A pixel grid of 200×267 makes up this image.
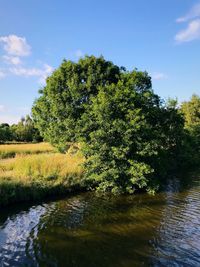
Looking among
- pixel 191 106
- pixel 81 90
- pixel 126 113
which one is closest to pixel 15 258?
pixel 126 113

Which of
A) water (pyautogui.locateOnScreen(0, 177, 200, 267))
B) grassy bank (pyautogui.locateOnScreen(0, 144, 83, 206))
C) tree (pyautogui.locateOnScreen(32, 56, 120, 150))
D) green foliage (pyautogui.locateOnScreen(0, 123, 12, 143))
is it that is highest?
tree (pyautogui.locateOnScreen(32, 56, 120, 150))

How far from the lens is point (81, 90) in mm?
25453

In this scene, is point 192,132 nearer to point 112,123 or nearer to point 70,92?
point 70,92

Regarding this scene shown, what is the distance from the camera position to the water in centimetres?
952

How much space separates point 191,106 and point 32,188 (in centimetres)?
4919

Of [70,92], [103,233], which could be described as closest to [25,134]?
[70,92]

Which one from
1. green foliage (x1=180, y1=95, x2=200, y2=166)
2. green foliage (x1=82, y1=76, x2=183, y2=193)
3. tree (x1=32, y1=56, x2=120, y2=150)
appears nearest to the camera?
green foliage (x1=82, y1=76, x2=183, y2=193)

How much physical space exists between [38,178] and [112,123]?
19.9 ft

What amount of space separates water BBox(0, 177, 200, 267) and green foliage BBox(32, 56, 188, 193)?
7.18ft

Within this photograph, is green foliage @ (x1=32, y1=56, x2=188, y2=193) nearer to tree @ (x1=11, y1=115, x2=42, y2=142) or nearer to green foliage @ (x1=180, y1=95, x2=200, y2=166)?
green foliage @ (x1=180, y1=95, x2=200, y2=166)

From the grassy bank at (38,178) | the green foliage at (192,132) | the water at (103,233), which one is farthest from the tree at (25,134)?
the water at (103,233)

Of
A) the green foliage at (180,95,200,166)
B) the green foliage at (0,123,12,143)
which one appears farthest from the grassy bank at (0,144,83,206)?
the green foliage at (0,123,12,143)

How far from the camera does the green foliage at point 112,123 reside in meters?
19.5

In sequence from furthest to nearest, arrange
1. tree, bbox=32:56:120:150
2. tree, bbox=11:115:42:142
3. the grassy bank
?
tree, bbox=11:115:42:142
tree, bbox=32:56:120:150
the grassy bank
